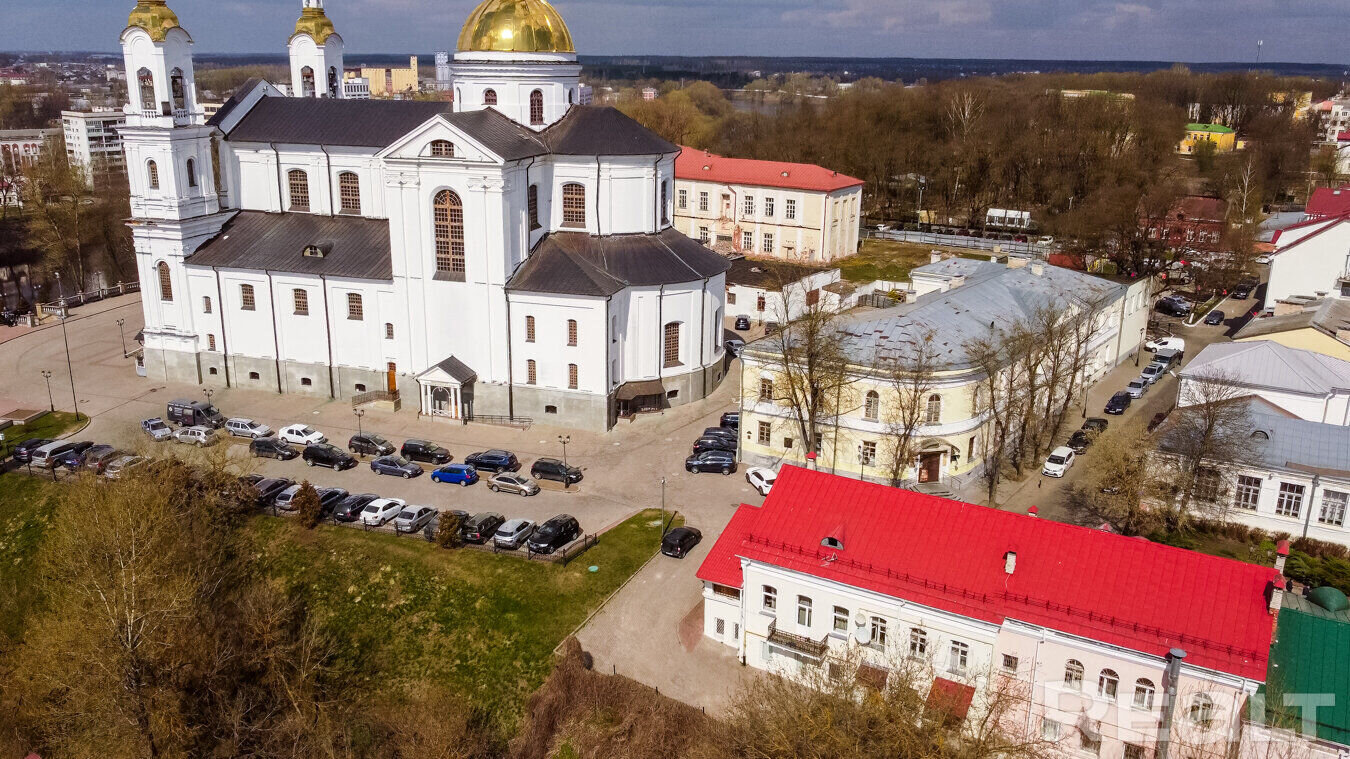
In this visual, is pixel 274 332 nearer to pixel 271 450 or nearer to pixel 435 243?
pixel 271 450

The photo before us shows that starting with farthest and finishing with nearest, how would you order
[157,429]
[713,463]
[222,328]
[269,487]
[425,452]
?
[222,328], [157,429], [425,452], [713,463], [269,487]

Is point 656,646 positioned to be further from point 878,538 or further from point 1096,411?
point 1096,411

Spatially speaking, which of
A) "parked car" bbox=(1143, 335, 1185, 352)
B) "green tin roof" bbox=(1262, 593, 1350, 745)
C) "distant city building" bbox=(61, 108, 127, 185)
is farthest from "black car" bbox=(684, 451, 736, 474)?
"distant city building" bbox=(61, 108, 127, 185)

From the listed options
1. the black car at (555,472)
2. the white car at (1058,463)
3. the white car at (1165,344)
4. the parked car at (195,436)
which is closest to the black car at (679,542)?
the black car at (555,472)

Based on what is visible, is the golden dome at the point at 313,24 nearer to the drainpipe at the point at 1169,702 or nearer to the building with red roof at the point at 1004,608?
the building with red roof at the point at 1004,608

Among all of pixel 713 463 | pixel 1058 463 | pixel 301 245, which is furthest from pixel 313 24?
pixel 1058 463
